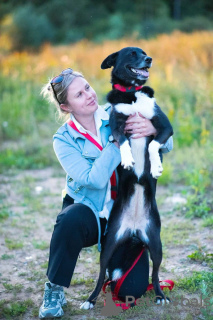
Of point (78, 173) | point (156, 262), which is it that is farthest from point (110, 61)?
point (156, 262)

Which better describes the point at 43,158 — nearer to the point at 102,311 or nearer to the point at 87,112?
the point at 87,112


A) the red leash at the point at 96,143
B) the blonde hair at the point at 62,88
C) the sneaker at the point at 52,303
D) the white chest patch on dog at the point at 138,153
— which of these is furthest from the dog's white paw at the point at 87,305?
the blonde hair at the point at 62,88

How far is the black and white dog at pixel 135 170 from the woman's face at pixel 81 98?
0.55 feet

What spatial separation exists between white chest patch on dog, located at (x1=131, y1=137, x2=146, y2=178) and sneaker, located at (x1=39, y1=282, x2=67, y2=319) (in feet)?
2.98

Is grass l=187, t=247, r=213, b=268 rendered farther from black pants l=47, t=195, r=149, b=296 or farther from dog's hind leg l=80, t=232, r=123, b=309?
dog's hind leg l=80, t=232, r=123, b=309

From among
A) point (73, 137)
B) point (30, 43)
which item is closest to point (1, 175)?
point (73, 137)

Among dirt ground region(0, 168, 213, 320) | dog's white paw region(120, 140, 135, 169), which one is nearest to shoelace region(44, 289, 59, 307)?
dirt ground region(0, 168, 213, 320)

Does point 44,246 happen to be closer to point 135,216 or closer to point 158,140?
point 135,216

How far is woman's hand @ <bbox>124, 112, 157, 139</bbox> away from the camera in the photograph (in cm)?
265

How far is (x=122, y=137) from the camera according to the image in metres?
2.56

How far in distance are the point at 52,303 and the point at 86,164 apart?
885mm

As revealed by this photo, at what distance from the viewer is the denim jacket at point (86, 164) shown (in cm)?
242

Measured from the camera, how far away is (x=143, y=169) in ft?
8.55

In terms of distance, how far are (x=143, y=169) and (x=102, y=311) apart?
94 centimetres
